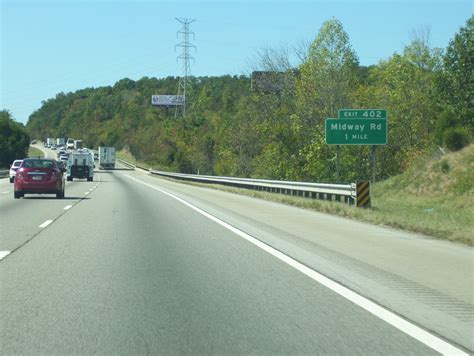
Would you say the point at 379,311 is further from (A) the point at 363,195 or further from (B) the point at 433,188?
(B) the point at 433,188

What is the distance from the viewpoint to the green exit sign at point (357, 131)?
33156 millimetres

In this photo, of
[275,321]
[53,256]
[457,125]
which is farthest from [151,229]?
[457,125]

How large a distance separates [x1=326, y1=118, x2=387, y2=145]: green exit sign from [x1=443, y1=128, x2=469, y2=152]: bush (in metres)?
7.28

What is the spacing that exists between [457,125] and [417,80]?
2852 cm

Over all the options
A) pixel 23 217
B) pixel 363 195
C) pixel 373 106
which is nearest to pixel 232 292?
pixel 23 217

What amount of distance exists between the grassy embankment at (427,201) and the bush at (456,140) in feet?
2.81

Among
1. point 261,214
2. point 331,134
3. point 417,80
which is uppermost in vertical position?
point 417,80

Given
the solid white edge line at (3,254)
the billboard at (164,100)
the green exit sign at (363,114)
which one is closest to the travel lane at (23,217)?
the solid white edge line at (3,254)

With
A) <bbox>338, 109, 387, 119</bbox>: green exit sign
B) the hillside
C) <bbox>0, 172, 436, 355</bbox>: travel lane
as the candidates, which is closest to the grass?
the hillside

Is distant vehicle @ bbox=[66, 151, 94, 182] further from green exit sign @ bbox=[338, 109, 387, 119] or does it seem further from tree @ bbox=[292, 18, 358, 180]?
green exit sign @ bbox=[338, 109, 387, 119]

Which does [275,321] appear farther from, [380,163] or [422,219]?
[380,163]

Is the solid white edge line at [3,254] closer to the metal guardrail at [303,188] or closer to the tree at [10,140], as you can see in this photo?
the metal guardrail at [303,188]

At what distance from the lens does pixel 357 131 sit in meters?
33.5

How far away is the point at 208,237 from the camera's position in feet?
53.7
